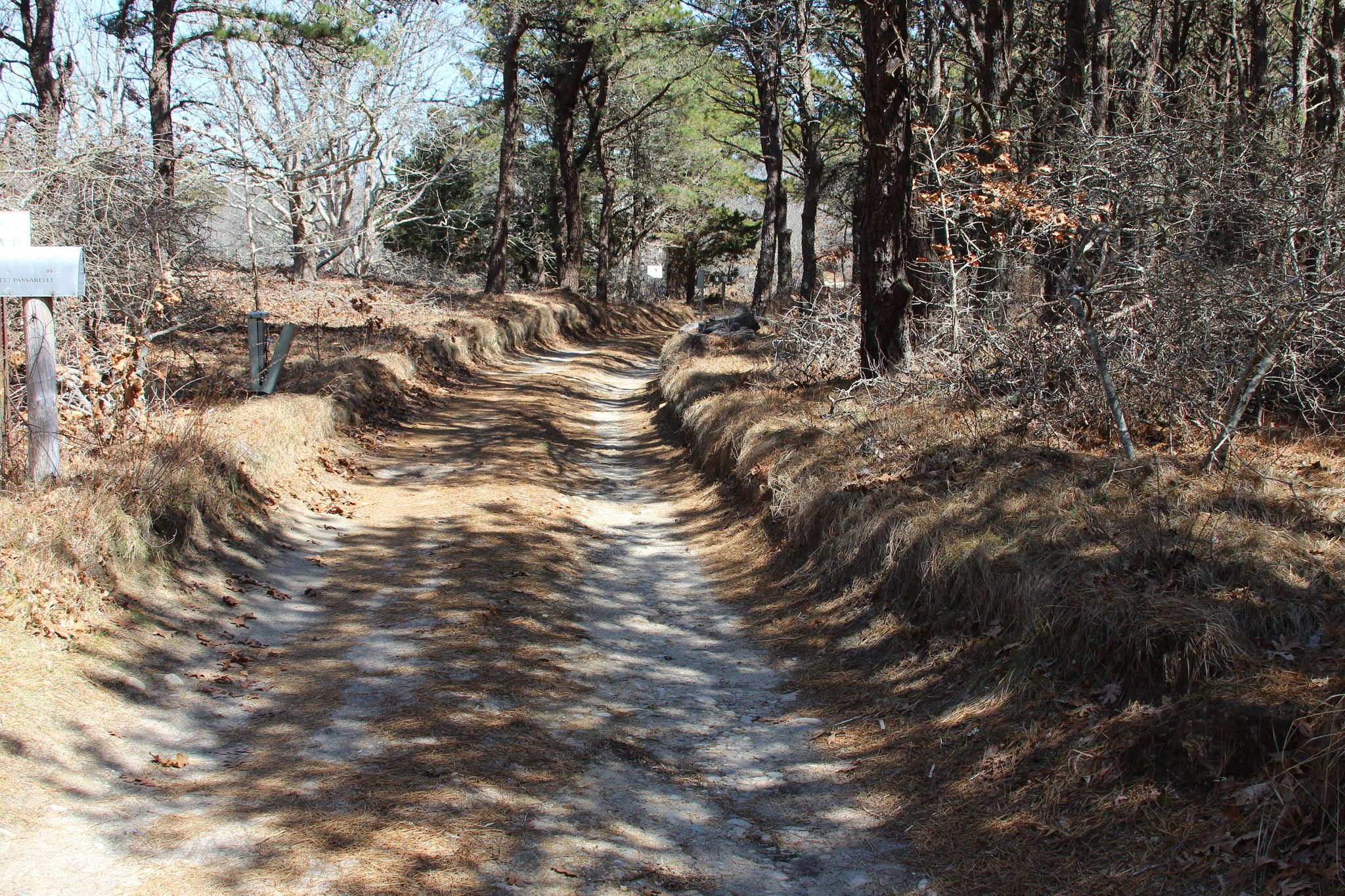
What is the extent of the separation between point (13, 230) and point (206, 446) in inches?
93.5

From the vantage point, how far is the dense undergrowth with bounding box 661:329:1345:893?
12.0 ft

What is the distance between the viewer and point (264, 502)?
28.7 feet

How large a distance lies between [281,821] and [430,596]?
3.14 metres

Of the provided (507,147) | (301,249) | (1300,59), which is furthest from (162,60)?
(1300,59)

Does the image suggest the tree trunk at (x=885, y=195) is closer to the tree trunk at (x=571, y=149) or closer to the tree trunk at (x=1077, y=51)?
the tree trunk at (x=1077, y=51)

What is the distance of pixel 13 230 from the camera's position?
635 cm

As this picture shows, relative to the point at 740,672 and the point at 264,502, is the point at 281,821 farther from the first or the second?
the point at 264,502

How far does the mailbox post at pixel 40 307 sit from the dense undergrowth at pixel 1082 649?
16.2 ft

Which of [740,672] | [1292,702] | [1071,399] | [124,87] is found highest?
[124,87]

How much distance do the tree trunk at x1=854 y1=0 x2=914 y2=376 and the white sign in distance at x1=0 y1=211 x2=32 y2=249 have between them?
7.25m

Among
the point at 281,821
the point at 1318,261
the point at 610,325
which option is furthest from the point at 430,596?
the point at 610,325

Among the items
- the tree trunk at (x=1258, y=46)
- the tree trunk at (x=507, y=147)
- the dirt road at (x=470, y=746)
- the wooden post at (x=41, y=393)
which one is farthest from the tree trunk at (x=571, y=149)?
the wooden post at (x=41, y=393)

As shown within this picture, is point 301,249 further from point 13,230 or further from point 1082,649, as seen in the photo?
point 1082,649

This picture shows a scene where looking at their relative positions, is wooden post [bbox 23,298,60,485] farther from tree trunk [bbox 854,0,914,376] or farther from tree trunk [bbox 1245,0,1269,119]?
tree trunk [bbox 1245,0,1269,119]
